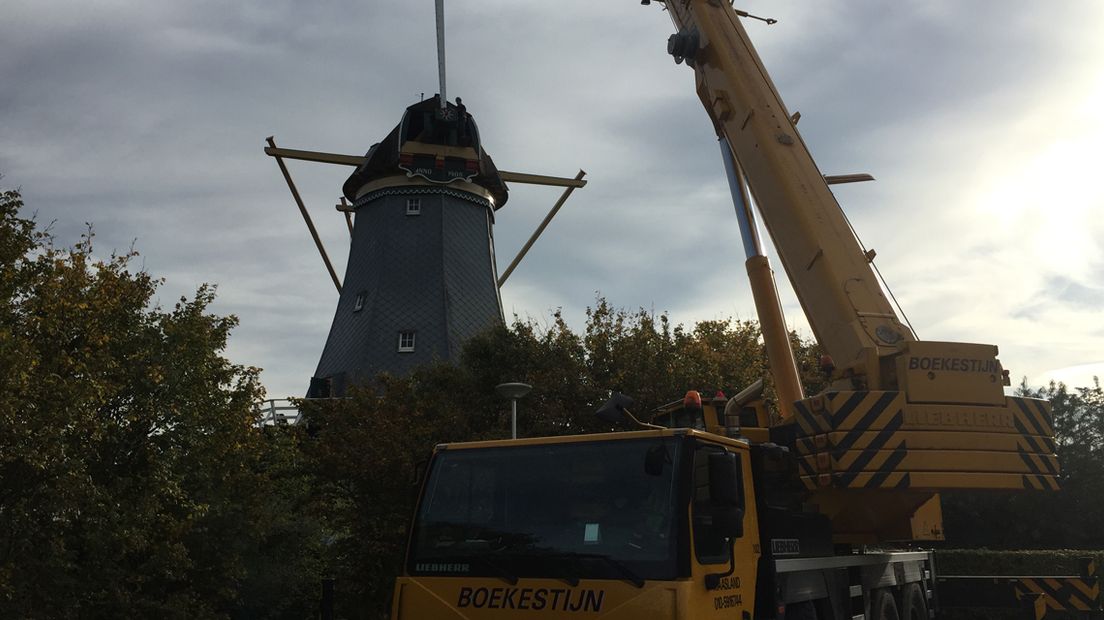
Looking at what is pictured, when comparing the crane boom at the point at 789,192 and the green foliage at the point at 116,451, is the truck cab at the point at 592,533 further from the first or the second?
the green foliage at the point at 116,451

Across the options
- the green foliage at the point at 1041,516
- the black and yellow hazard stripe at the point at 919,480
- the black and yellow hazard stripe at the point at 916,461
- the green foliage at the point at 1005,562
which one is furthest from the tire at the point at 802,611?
the green foliage at the point at 1041,516

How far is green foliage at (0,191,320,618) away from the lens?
34.9 ft

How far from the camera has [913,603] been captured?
35.2 ft

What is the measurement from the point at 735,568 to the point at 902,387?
9.12 feet

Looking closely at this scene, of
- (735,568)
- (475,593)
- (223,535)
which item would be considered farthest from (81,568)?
(735,568)

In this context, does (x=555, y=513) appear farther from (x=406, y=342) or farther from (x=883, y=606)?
(x=406, y=342)

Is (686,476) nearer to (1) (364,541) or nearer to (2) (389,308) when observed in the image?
(1) (364,541)

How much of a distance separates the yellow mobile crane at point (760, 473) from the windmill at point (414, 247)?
23.8m

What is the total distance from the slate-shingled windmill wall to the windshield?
27.0 metres

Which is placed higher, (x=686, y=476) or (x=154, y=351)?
(x=154, y=351)

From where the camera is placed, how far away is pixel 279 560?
17.9 metres

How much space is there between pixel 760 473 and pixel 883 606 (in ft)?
11.2

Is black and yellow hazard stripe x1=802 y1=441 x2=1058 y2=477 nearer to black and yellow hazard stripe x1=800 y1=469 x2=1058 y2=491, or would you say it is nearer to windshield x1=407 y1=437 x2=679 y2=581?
black and yellow hazard stripe x1=800 y1=469 x2=1058 y2=491

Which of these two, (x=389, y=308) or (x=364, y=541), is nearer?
(x=364, y=541)
